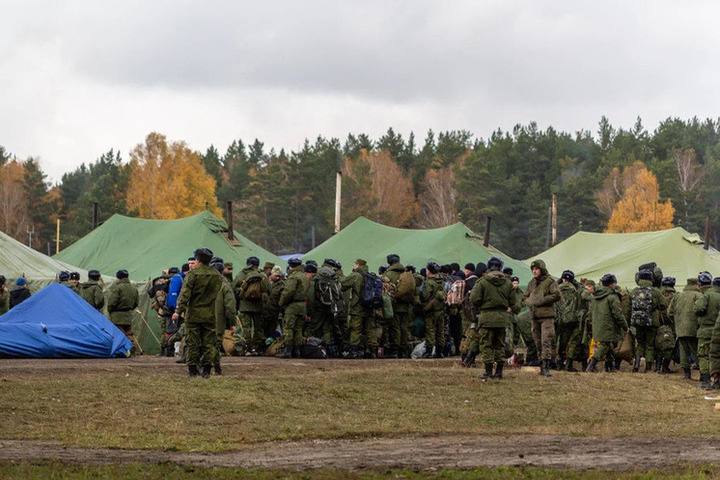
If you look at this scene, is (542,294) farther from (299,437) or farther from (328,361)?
(299,437)

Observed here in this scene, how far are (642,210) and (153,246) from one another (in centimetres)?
6227

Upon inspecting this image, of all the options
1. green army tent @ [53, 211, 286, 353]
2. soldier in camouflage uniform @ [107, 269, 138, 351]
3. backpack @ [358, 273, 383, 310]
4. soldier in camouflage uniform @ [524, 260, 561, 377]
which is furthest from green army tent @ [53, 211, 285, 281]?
soldier in camouflage uniform @ [524, 260, 561, 377]

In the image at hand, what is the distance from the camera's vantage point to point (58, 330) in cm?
2036

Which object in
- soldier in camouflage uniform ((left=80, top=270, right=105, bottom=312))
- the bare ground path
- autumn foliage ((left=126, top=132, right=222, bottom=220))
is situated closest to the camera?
the bare ground path

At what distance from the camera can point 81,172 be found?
465 ft

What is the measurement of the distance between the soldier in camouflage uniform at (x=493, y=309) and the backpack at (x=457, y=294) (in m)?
3.65

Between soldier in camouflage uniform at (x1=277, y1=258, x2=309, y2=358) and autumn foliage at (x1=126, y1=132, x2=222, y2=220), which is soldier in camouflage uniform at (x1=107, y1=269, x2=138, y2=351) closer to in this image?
soldier in camouflage uniform at (x1=277, y1=258, x2=309, y2=358)

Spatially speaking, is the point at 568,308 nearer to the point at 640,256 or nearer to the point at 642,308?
the point at 642,308

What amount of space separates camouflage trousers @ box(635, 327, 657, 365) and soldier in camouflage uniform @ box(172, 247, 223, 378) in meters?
9.33

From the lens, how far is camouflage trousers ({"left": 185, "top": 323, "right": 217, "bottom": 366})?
16.8m

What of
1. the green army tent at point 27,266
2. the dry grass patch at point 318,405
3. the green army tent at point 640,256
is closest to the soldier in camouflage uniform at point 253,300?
the dry grass patch at point 318,405

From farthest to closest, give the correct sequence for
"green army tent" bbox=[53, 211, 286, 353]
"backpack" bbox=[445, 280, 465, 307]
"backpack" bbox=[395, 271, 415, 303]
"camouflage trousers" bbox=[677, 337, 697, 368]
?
"green army tent" bbox=[53, 211, 286, 353] < "backpack" bbox=[395, 271, 415, 303] < "backpack" bbox=[445, 280, 465, 307] < "camouflage trousers" bbox=[677, 337, 697, 368]

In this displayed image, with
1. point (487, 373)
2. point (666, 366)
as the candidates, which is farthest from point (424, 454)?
point (666, 366)

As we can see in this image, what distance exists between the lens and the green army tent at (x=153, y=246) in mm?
32219
